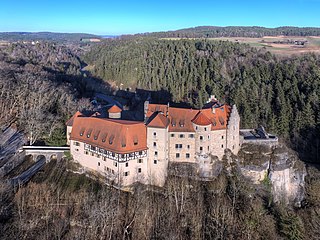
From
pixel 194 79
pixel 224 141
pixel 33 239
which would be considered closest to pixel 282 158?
pixel 224 141

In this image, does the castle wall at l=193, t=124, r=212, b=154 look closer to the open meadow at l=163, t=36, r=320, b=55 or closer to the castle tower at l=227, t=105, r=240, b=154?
the castle tower at l=227, t=105, r=240, b=154

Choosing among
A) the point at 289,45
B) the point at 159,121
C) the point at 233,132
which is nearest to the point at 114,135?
the point at 159,121

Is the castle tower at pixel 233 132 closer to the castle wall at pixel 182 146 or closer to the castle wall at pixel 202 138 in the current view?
the castle wall at pixel 202 138

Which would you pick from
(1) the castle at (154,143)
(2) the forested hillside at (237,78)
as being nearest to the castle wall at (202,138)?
(1) the castle at (154,143)

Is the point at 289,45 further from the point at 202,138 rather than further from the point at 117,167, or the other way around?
the point at 117,167

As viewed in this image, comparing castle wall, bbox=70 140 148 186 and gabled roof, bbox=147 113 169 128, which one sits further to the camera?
gabled roof, bbox=147 113 169 128

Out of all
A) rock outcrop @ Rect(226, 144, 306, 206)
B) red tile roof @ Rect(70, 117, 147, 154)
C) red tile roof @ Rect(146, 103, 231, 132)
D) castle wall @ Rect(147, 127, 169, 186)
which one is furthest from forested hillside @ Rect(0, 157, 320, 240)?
red tile roof @ Rect(146, 103, 231, 132)

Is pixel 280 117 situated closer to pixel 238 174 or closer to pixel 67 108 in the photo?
pixel 238 174
